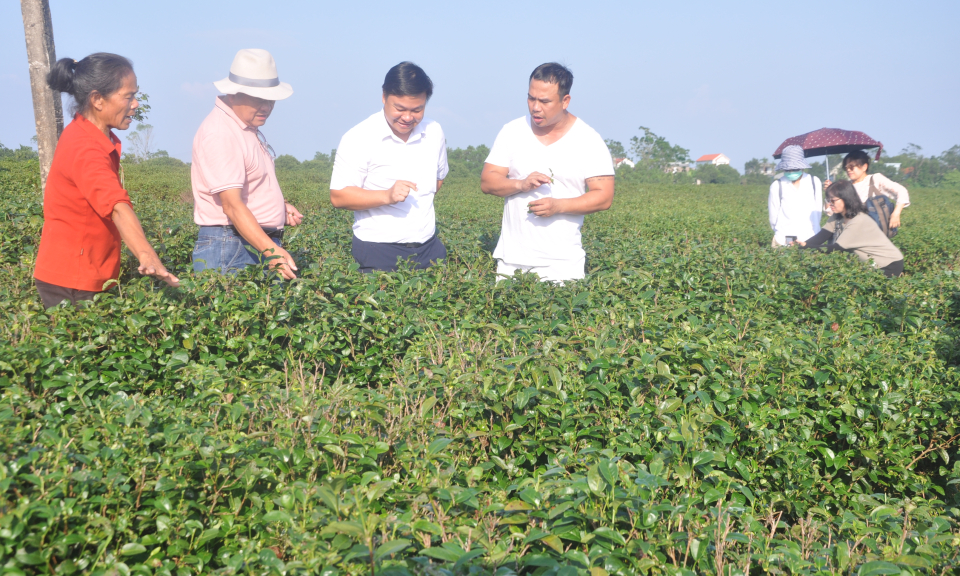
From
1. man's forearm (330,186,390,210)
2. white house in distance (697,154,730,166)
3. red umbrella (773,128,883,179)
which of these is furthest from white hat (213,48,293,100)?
white house in distance (697,154,730,166)

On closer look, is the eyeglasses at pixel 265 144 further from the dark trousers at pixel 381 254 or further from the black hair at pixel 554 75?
the black hair at pixel 554 75

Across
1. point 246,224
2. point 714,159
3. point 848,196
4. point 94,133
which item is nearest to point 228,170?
point 246,224

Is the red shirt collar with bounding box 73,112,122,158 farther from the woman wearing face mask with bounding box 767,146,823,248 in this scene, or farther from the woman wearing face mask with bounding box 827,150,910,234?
the woman wearing face mask with bounding box 827,150,910,234

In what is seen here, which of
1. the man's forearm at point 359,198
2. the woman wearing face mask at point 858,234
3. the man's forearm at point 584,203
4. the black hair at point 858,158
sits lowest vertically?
the woman wearing face mask at point 858,234

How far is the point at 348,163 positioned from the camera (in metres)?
3.72

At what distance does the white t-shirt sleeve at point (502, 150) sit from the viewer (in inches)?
157

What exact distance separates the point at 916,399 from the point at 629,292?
5.13 feet

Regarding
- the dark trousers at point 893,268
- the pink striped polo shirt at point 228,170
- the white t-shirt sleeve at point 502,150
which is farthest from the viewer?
the dark trousers at point 893,268

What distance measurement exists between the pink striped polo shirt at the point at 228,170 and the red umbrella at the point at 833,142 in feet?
23.5

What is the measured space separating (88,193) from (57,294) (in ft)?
Answer: 1.71

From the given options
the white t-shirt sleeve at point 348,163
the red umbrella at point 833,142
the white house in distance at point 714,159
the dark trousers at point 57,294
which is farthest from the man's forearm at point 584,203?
the white house in distance at point 714,159

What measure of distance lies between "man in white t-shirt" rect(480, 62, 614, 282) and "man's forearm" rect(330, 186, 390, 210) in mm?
669

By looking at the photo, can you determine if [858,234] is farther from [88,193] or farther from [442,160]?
[88,193]

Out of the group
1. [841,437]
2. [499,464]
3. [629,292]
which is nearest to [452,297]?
[629,292]
